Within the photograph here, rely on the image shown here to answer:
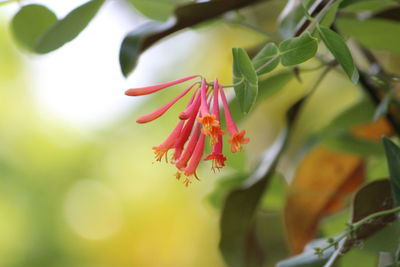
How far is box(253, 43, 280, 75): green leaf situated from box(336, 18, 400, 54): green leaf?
0.51 ft

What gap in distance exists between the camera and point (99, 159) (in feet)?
5.02

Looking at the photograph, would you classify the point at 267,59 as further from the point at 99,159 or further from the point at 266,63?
the point at 99,159

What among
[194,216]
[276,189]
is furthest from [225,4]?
[194,216]

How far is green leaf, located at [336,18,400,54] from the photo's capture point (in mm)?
409

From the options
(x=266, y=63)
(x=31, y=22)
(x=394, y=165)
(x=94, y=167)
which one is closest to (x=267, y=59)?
(x=266, y=63)

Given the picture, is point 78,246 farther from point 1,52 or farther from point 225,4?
point 225,4

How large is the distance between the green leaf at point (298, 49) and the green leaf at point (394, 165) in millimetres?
95

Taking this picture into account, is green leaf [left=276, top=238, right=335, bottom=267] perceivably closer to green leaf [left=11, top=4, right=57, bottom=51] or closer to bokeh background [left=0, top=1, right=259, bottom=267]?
green leaf [left=11, top=4, right=57, bottom=51]

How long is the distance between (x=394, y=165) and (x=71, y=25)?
194mm

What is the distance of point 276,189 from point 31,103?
108 centimetres

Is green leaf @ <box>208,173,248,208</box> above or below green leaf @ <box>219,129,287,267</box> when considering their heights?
below

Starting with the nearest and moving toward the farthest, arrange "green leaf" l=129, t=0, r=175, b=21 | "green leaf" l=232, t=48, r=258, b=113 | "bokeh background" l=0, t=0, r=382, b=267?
"green leaf" l=232, t=48, r=258, b=113 → "green leaf" l=129, t=0, r=175, b=21 → "bokeh background" l=0, t=0, r=382, b=267

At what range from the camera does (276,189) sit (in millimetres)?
576

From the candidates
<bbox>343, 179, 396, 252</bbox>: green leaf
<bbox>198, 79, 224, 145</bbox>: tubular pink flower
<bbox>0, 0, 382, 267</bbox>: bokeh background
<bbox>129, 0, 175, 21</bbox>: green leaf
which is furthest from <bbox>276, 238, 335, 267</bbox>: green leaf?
<bbox>0, 0, 382, 267</bbox>: bokeh background
